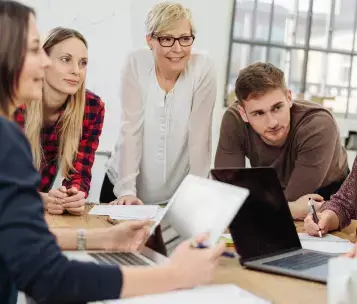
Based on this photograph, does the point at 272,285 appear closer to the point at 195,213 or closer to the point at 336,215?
the point at 195,213

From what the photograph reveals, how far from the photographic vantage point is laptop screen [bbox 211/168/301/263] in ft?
3.94

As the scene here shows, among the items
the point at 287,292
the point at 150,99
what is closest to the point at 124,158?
the point at 150,99

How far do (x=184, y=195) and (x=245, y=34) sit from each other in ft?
11.8

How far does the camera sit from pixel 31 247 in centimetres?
77

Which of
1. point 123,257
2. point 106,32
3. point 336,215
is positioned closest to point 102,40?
point 106,32

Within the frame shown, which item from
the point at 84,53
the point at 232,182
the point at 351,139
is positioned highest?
the point at 84,53

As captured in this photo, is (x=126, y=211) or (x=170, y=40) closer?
(x=126, y=211)

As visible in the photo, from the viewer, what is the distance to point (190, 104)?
7.13 feet

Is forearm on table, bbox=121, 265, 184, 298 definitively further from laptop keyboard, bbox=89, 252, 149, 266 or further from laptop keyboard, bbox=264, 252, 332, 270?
laptop keyboard, bbox=264, 252, 332, 270

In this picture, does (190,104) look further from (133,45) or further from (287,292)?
(133,45)

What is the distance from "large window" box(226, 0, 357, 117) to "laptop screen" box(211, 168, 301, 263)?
10.7ft

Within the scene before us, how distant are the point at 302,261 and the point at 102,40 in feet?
9.03

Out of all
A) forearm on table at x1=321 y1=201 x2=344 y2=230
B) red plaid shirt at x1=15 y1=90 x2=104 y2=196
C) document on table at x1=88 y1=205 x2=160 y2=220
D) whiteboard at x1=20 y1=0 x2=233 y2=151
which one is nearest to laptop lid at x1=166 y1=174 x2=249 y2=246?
document on table at x1=88 y1=205 x2=160 y2=220

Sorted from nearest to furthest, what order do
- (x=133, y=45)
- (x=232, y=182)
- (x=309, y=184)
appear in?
(x=232, y=182)
(x=309, y=184)
(x=133, y=45)
